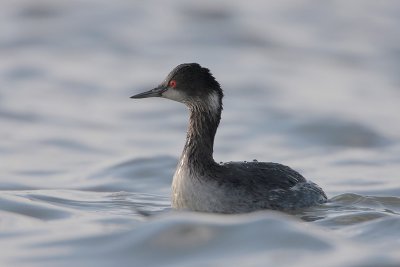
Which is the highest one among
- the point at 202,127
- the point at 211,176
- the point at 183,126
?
the point at 183,126

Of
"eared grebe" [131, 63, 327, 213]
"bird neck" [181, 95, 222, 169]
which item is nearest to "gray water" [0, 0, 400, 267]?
"eared grebe" [131, 63, 327, 213]

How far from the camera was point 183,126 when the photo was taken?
18.4 metres

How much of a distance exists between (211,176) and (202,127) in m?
→ 0.78

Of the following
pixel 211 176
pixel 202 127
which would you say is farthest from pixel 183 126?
pixel 211 176

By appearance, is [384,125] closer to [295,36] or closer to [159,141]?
[159,141]

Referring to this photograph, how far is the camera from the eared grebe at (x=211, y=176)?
11.6m

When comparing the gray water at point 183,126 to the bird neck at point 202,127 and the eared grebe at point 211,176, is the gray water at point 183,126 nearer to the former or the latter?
the eared grebe at point 211,176

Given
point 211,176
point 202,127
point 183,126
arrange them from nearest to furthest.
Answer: point 211,176, point 202,127, point 183,126

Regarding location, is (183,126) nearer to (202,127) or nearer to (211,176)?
(202,127)

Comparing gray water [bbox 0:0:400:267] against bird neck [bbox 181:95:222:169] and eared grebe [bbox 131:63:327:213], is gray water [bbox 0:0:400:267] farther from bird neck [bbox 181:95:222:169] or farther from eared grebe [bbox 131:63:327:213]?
bird neck [bbox 181:95:222:169]

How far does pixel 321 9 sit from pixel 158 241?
53.3 feet

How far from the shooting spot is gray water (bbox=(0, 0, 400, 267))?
33.6 ft

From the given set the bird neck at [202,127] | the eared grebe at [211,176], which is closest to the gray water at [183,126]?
the eared grebe at [211,176]

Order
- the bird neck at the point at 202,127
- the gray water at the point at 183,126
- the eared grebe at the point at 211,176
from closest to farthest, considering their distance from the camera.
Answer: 1. the gray water at the point at 183,126
2. the eared grebe at the point at 211,176
3. the bird neck at the point at 202,127
